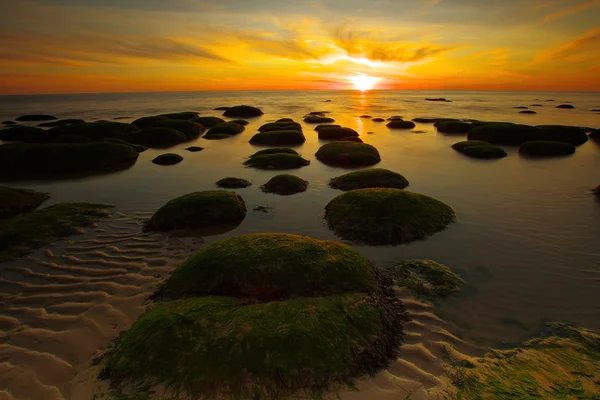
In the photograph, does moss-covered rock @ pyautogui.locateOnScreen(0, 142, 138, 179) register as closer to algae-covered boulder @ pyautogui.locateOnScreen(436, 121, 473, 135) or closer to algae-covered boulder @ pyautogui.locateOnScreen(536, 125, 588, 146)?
algae-covered boulder @ pyautogui.locateOnScreen(436, 121, 473, 135)

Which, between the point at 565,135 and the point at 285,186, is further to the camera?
the point at 565,135

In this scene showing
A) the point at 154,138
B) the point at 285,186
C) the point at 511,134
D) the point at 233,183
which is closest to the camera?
the point at 285,186

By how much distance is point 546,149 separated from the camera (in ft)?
75.6

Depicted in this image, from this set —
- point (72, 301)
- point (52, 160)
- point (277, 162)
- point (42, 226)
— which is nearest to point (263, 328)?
point (72, 301)

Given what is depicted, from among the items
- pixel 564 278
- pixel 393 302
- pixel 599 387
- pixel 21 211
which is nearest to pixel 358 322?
pixel 393 302

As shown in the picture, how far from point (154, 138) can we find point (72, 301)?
80.0 feet

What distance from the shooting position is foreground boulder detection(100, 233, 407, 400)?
13.9 ft

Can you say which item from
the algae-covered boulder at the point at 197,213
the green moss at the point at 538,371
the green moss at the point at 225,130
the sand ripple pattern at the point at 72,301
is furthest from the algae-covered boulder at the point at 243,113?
the green moss at the point at 538,371

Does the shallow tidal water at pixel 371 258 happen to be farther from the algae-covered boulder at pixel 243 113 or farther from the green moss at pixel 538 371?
the algae-covered boulder at pixel 243 113

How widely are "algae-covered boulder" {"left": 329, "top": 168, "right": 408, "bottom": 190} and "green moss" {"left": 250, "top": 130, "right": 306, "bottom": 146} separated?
1358cm

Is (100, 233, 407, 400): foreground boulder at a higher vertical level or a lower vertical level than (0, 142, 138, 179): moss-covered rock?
lower

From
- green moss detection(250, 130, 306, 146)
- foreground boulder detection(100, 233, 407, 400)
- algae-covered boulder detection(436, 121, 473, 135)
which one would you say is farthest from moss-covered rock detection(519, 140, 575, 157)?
foreground boulder detection(100, 233, 407, 400)

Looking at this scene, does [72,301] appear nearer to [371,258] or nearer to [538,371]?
A: [371,258]

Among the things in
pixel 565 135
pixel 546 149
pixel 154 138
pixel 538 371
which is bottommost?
pixel 538 371
